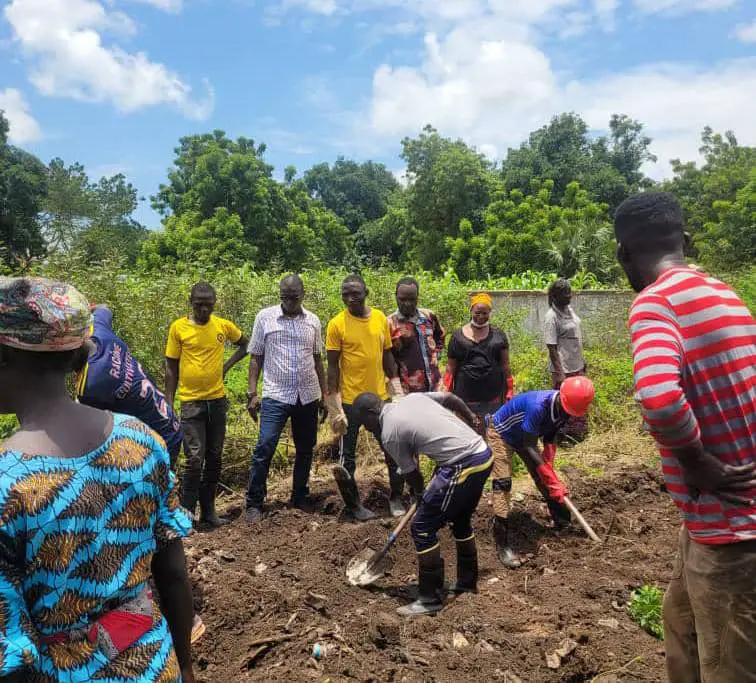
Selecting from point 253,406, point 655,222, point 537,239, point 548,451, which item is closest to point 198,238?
point 537,239

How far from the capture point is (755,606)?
1.77m

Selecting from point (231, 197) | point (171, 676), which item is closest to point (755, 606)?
point (171, 676)

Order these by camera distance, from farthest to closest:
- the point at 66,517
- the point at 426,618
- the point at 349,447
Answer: the point at 349,447
the point at 426,618
the point at 66,517

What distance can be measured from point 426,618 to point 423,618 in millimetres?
18

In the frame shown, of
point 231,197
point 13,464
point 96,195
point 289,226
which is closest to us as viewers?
point 13,464

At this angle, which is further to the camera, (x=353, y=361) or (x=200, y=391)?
(x=353, y=361)

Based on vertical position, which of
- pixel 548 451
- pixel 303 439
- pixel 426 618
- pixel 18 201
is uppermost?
pixel 18 201

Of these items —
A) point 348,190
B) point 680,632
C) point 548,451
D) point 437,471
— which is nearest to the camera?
point 680,632

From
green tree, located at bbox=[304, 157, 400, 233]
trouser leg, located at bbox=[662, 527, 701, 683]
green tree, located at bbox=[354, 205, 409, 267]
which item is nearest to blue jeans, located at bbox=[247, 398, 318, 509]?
trouser leg, located at bbox=[662, 527, 701, 683]

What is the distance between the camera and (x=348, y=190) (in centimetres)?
4488

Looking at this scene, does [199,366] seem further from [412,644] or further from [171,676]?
[171,676]

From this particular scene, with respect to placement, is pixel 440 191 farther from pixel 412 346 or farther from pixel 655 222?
pixel 655 222

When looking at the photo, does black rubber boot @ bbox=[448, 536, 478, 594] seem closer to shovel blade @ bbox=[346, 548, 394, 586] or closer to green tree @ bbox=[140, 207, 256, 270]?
shovel blade @ bbox=[346, 548, 394, 586]

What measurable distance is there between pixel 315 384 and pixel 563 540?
2.34 m
